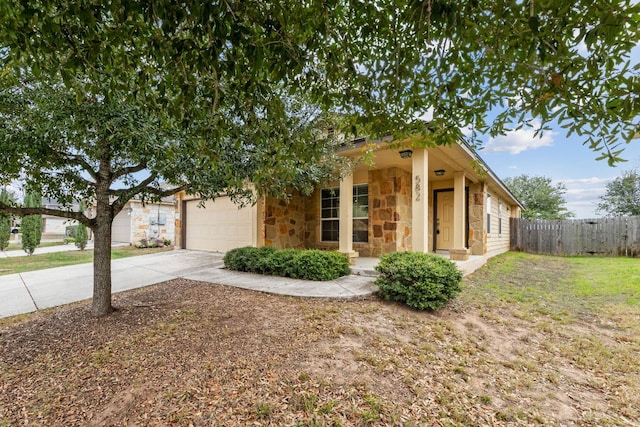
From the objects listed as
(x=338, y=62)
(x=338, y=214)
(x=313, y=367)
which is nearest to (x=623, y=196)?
(x=338, y=214)

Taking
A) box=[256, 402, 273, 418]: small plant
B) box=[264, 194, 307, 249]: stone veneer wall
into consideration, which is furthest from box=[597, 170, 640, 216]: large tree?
box=[256, 402, 273, 418]: small plant

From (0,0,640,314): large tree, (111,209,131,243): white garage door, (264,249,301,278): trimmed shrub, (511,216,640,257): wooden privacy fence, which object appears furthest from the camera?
(111,209,131,243): white garage door

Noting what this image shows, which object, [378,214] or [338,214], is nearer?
[378,214]

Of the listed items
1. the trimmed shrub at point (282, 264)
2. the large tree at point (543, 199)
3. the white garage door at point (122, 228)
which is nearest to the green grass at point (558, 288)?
the trimmed shrub at point (282, 264)

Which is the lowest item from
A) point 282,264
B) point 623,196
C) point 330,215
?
point 282,264

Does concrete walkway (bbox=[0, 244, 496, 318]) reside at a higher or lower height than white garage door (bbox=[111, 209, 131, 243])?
lower

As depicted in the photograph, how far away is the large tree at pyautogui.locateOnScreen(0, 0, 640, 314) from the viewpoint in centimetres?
142

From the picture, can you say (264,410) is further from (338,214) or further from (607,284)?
(607,284)

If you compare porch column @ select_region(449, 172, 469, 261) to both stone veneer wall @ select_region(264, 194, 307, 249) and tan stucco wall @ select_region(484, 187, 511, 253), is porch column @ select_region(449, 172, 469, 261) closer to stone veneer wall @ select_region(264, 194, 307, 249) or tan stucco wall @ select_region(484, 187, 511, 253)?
tan stucco wall @ select_region(484, 187, 511, 253)

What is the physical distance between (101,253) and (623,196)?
2781cm

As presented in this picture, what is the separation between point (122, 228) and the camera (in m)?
16.7

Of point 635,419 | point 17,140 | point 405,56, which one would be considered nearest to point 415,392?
point 635,419

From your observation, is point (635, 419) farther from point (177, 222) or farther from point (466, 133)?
point (177, 222)

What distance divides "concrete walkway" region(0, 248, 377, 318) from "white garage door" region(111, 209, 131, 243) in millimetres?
9470
